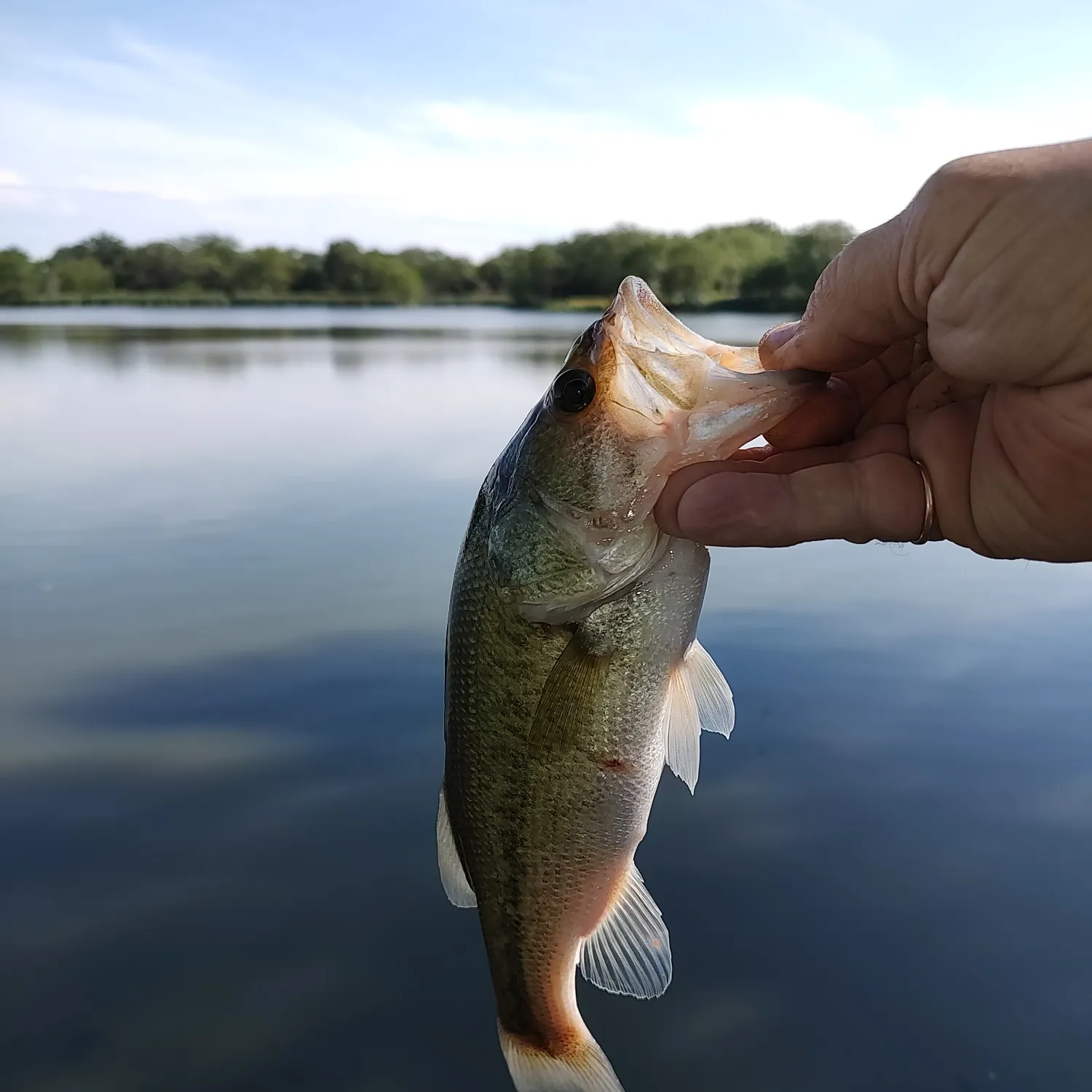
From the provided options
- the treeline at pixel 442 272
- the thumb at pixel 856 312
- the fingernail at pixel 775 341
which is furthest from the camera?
the treeline at pixel 442 272

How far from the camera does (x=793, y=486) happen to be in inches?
83.3

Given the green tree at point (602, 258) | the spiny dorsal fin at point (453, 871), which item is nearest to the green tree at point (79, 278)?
the green tree at point (602, 258)

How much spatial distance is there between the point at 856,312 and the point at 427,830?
4125 millimetres

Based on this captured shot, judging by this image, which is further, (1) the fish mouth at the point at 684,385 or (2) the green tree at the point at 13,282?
(2) the green tree at the point at 13,282

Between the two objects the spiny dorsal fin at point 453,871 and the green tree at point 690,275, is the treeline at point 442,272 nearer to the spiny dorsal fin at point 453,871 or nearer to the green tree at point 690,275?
the green tree at point 690,275

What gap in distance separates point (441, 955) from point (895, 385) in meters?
3.43

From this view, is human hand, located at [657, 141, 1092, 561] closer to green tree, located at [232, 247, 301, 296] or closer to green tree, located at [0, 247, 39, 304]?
green tree, located at [0, 247, 39, 304]

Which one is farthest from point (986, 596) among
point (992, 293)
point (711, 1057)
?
point (992, 293)

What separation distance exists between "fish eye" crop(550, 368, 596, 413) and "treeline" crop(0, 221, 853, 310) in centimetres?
6495

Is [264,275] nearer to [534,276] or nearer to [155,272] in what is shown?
[155,272]

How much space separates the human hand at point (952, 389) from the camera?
1.75m

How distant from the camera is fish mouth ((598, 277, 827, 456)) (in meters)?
2.04

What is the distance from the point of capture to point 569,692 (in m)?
2.13

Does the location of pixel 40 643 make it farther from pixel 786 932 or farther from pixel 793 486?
pixel 793 486
